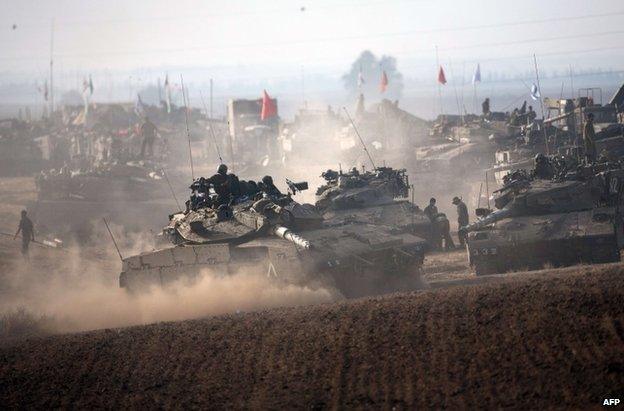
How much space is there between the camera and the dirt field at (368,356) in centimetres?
1329

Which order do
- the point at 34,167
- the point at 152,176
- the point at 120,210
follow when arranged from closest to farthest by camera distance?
the point at 120,210
the point at 152,176
the point at 34,167

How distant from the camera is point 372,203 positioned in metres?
28.9

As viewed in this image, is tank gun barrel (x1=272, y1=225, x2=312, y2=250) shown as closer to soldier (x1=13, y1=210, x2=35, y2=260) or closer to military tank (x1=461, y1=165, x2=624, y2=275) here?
military tank (x1=461, y1=165, x2=624, y2=275)

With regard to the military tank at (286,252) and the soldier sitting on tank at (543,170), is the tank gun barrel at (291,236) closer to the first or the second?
the military tank at (286,252)

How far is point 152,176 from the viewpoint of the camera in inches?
1897

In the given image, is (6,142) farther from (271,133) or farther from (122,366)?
(122,366)

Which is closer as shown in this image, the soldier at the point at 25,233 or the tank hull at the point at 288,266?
the tank hull at the point at 288,266

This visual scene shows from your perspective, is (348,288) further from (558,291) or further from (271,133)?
(271,133)

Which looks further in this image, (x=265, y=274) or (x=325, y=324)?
(x=265, y=274)

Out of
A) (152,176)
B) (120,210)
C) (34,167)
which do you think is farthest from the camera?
(34,167)

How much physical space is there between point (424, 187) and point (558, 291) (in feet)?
88.2

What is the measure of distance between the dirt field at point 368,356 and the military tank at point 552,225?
4337mm

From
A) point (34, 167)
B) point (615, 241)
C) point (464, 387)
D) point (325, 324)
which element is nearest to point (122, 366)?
point (325, 324)

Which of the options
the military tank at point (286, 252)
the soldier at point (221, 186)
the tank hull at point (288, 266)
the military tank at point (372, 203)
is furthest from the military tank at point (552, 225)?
the soldier at point (221, 186)
